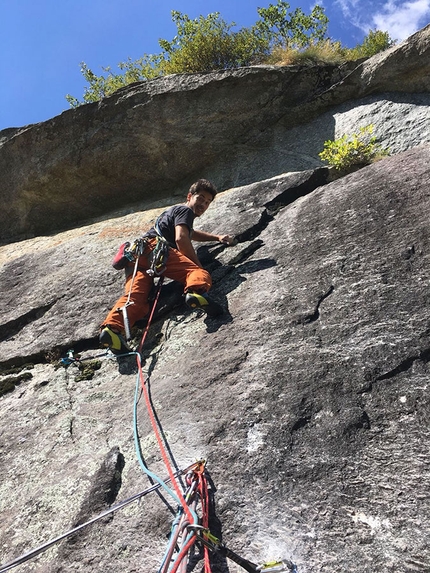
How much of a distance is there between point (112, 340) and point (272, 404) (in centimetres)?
218

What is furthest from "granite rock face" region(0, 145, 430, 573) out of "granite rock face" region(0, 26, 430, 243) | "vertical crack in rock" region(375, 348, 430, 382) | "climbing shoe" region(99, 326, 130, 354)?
"granite rock face" region(0, 26, 430, 243)

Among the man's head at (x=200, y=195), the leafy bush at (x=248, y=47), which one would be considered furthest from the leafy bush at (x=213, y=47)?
the man's head at (x=200, y=195)

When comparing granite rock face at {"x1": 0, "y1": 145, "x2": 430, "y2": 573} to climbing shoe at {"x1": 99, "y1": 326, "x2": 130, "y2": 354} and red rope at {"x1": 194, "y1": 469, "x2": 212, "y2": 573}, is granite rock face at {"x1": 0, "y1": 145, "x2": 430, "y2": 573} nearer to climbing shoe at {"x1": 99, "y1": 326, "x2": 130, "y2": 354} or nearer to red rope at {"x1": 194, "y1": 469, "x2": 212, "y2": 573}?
red rope at {"x1": 194, "y1": 469, "x2": 212, "y2": 573}

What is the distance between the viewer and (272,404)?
3.56m

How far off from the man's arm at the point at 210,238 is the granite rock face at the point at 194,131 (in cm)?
340

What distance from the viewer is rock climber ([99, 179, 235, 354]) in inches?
199

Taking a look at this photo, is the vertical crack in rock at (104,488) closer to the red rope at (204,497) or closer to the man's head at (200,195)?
the red rope at (204,497)

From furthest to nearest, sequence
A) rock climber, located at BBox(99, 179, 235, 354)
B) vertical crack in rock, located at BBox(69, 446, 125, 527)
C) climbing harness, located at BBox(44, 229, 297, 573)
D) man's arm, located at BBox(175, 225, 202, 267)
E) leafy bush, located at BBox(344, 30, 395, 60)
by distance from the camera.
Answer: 1. leafy bush, located at BBox(344, 30, 395, 60)
2. man's arm, located at BBox(175, 225, 202, 267)
3. rock climber, located at BBox(99, 179, 235, 354)
4. vertical crack in rock, located at BBox(69, 446, 125, 527)
5. climbing harness, located at BBox(44, 229, 297, 573)

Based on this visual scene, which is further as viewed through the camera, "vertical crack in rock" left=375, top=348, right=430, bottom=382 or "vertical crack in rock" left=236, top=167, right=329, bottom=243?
"vertical crack in rock" left=236, top=167, right=329, bottom=243

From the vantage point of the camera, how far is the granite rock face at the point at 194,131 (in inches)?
369

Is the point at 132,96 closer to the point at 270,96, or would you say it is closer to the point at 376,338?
the point at 270,96

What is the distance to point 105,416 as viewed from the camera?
4301mm

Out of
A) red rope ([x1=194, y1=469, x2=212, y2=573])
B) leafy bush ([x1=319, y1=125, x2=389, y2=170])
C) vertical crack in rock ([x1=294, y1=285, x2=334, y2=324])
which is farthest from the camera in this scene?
leafy bush ([x1=319, y1=125, x2=389, y2=170])

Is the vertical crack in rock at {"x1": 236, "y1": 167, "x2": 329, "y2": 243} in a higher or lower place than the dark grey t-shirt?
lower
